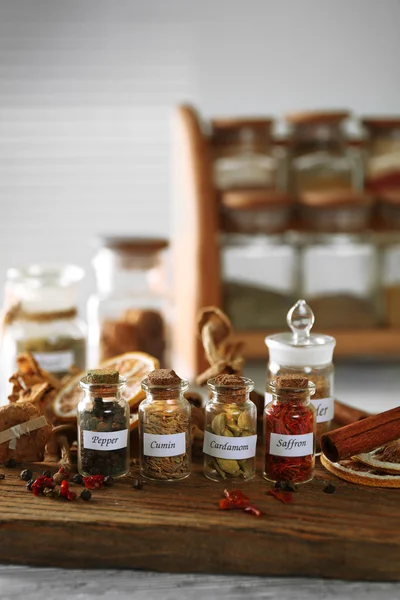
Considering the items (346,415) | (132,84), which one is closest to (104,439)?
(346,415)

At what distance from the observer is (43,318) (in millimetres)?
1458

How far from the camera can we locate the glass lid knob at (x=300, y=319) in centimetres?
108

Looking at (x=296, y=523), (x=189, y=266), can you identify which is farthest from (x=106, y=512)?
(x=189, y=266)

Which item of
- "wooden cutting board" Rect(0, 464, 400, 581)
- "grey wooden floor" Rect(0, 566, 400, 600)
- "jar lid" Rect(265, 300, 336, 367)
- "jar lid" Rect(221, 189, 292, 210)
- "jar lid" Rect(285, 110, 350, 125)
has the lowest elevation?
"grey wooden floor" Rect(0, 566, 400, 600)

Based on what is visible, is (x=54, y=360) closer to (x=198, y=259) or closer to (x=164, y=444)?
(x=164, y=444)

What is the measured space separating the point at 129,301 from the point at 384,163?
3.20 feet

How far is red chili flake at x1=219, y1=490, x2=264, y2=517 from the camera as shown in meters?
0.90

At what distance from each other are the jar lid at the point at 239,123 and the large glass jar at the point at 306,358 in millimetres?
1207

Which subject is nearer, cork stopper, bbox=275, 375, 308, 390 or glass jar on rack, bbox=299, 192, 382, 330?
cork stopper, bbox=275, 375, 308, 390

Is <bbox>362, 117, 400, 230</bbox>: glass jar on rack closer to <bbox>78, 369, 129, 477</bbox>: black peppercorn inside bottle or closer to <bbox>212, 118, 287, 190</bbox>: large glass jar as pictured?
<bbox>212, 118, 287, 190</bbox>: large glass jar

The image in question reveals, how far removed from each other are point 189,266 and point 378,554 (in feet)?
4.85

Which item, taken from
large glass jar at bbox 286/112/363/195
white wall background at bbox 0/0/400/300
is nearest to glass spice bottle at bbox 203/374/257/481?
large glass jar at bbox 286/112/363/195

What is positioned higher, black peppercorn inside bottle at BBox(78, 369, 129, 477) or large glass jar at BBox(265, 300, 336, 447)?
large glass jar at BBox(265, 300, 336, 447)

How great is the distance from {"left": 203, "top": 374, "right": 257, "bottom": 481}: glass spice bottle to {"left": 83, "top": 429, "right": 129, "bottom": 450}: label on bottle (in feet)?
0.36
